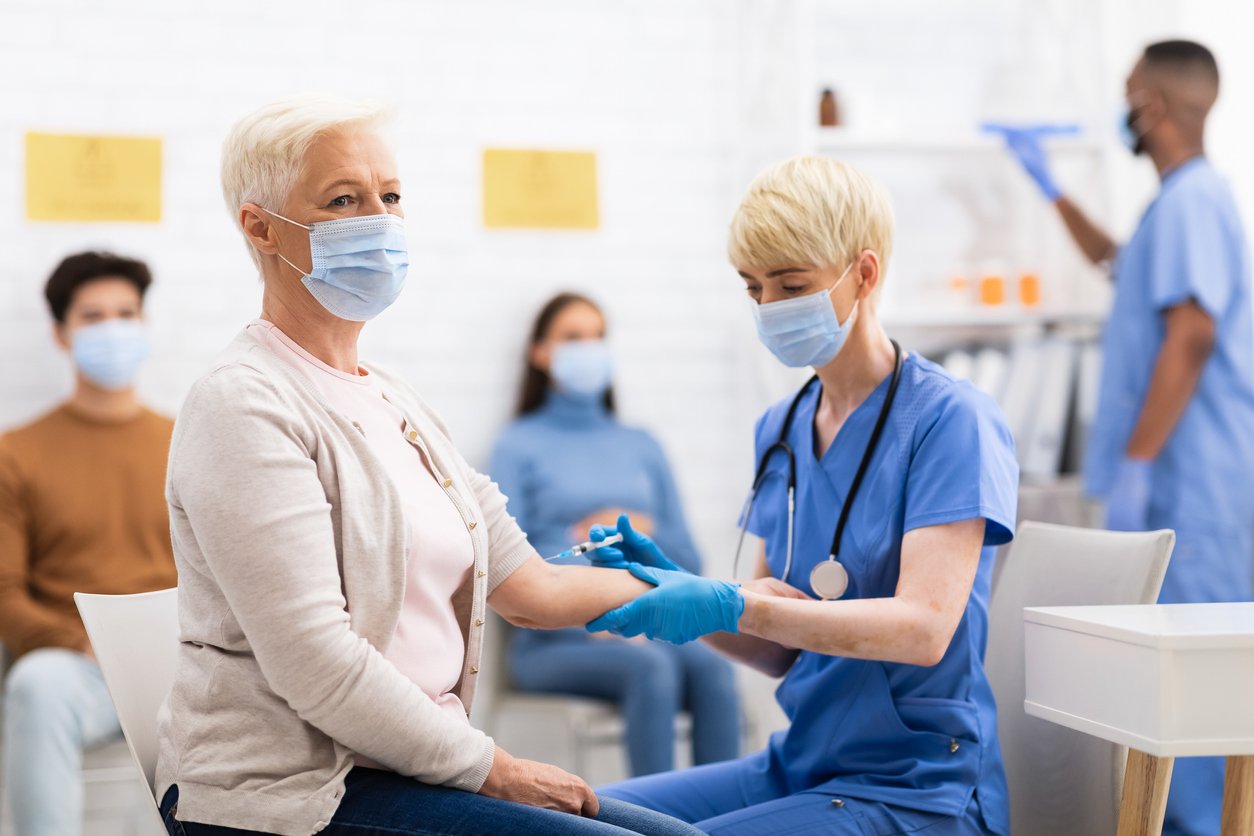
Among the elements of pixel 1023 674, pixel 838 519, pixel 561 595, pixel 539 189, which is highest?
pixel 539 189

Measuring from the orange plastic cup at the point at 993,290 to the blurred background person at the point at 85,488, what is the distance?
2.07 m

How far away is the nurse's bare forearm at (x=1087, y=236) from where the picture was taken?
10.2ft

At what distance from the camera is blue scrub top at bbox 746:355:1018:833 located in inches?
57.3

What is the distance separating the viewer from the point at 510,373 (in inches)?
129

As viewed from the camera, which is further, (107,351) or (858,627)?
(107,351)

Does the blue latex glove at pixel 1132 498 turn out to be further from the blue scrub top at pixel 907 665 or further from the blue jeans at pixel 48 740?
the blue jeans at pixel 48 740

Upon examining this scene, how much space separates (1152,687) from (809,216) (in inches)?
26.9

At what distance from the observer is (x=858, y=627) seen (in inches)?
56.1

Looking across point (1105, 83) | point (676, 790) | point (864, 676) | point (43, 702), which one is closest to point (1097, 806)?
point (864, 676)

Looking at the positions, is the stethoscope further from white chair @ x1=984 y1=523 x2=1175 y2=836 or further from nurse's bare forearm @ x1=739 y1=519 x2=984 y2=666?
white chair @ x1=984 y1=523 x2=1175 y2=836

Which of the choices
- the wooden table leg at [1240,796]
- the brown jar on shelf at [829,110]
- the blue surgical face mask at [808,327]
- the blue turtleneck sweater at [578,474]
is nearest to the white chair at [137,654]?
the blue surgical face mask at [808,327]

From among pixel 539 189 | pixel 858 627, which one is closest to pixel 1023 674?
pixel 858 627

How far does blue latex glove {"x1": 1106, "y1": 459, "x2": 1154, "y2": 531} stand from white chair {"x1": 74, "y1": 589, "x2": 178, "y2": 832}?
2050mm

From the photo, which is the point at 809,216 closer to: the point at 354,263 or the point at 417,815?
the point at 354,263
